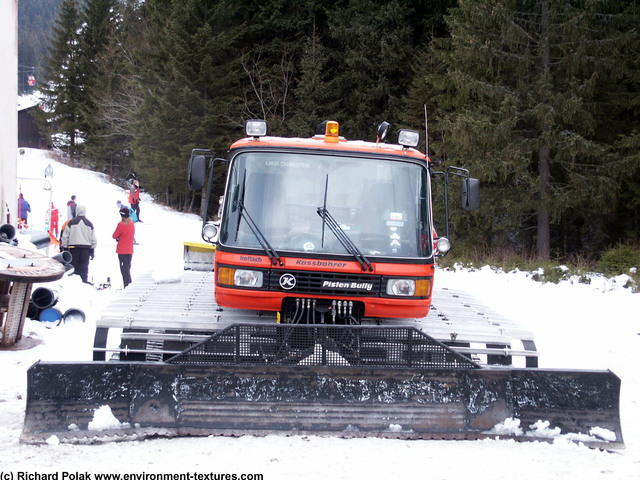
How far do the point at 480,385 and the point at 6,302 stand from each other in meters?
5.54

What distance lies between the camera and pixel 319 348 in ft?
17.4

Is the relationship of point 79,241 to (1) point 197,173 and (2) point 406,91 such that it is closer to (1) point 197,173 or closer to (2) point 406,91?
(1) point 197,173

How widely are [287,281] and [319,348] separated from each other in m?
0.84

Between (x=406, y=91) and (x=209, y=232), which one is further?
(x=406, y=91)

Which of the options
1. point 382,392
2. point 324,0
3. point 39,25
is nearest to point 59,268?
point 382,392

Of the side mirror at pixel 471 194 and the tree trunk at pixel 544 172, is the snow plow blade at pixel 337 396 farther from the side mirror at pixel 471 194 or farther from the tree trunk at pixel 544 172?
the tree trunk at pixel 544 172

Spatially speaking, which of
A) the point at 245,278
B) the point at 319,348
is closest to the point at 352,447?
the point at 319,348

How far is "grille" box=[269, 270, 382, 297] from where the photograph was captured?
593cm

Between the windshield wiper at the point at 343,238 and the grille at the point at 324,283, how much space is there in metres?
0.12

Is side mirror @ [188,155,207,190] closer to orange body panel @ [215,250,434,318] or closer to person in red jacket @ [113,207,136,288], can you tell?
orange body panel @ [215,250,434,318]

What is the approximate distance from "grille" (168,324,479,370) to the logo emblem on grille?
64cm

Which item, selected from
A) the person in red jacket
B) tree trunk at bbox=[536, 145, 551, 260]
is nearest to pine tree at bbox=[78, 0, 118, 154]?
tree trunk at bbox=[536, 145, 551, 260]

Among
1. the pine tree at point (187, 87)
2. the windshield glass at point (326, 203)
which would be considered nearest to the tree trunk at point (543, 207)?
the windshield glass at point (326, 203)

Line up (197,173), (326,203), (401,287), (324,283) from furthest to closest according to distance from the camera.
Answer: (197,173) → (326,203) → (401,287) → (324,283)
